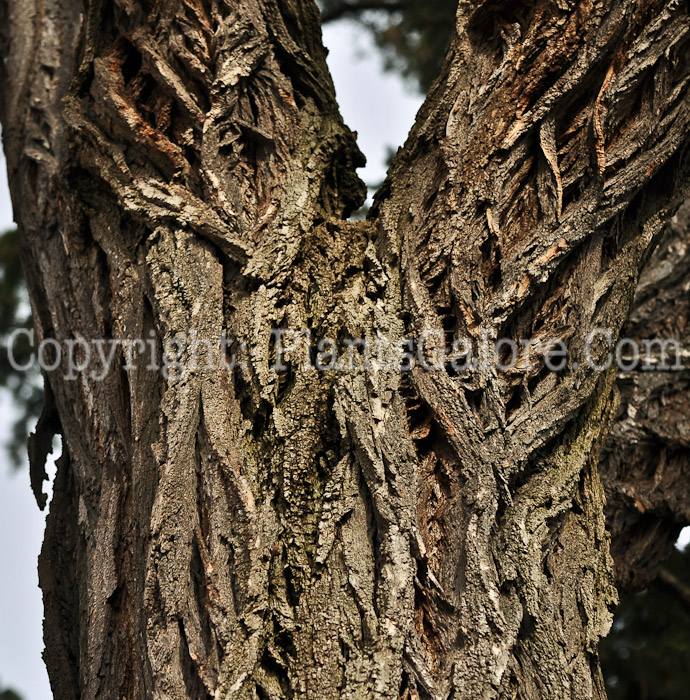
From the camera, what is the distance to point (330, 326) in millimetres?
1677

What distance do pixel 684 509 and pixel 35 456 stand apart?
2.04 m

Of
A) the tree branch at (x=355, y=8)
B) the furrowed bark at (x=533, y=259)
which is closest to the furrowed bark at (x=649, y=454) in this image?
the furrowed bark at (x=533, y=259)

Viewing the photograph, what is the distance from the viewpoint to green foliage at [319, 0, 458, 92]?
178 inches

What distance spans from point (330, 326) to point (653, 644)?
11.3 feet

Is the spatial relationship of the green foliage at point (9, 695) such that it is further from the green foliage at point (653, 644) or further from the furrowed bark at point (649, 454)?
the furrowed bark at point (649, 454)

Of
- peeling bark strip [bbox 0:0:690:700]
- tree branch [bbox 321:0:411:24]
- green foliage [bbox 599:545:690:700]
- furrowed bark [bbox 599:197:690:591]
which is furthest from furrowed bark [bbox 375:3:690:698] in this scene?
tree branch [bbox 321:0:411:24]

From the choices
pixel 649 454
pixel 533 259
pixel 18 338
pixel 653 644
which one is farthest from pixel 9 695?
pixel 533 259

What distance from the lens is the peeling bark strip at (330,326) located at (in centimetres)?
146

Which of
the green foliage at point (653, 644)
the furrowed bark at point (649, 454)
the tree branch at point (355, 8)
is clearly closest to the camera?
the furrowed bark at point (649, 454)

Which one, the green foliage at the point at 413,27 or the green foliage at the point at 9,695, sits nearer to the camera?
the green foliage at the point at 413,27

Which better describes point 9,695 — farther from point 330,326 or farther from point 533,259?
point 533,259

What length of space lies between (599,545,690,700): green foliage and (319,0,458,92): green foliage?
10.4ft

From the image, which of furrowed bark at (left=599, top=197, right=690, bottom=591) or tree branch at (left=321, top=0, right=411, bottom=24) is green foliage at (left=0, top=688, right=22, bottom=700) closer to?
furrowed bark at (left=599, top=197, right=690, bottom=591)

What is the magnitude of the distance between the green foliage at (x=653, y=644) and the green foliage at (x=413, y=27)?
3177 mm
